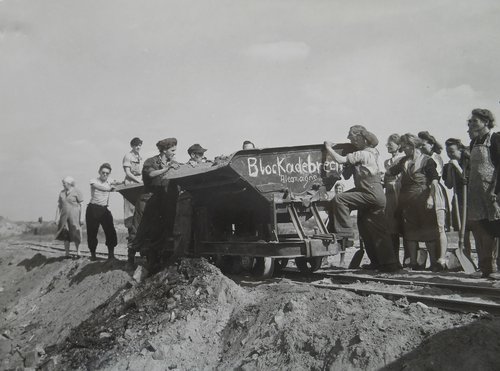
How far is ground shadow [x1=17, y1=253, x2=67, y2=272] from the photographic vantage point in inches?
431

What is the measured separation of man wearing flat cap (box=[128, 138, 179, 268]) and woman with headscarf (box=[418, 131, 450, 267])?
396cm

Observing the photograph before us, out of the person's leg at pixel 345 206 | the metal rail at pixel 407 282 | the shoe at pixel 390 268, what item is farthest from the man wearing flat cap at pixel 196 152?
the shoe at pixel 390 268

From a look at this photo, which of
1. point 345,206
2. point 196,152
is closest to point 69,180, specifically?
point 196,152

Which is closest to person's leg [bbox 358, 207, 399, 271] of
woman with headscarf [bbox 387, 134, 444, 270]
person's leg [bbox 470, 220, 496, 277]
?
woman with headscarf [bbox 387, 134, 444, 270]

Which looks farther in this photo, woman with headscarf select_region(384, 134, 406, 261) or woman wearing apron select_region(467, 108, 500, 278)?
woman with headscarf select_region(384, 134, 406, 261)

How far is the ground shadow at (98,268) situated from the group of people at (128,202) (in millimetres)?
216

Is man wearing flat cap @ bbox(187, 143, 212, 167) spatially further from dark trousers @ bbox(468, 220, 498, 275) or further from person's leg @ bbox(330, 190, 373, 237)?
dark trousers @ bbox(468, 220, 498, 275)

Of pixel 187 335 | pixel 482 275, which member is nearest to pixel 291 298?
pixel 187 335

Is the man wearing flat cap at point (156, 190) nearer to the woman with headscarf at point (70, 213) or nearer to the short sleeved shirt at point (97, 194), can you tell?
the short sleeved shirt at point (97, 194)

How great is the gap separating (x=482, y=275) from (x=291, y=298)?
9.96ft

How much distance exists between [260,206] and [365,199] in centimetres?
147

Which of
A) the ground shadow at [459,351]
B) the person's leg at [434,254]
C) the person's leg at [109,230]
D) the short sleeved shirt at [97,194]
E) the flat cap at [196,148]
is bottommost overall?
the ground shadow at [459,351]

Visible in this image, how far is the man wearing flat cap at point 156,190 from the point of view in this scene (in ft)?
22.0

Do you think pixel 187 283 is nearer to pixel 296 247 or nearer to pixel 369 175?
pixel 296 247
